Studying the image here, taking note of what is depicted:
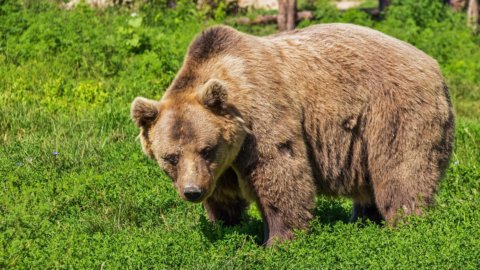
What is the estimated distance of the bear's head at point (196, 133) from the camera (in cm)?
620

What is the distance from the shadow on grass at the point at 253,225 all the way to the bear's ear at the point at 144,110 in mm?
939

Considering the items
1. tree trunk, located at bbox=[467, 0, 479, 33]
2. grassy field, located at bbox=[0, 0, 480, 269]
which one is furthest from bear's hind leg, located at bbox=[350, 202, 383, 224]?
tree trunk, located at bbox=[467, 0, 479, 33]

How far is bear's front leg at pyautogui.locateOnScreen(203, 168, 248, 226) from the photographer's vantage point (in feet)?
21.9

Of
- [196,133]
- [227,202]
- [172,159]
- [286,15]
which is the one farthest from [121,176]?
[286,15]

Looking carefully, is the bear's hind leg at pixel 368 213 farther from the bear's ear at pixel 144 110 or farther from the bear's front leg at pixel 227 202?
the bear's ear at pixel 144 110

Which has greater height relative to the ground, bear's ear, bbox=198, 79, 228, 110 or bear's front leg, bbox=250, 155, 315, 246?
bear's ear, bbox=198, 79, 228, 110

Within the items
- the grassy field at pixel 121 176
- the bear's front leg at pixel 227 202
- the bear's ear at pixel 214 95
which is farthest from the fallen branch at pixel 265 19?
the bear's ear at pixel 214 95

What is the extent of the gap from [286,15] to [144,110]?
345 inches

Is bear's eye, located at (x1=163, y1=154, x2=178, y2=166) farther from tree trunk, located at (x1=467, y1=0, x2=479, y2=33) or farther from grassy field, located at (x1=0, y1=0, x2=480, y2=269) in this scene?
tree trunk, located at (x1=467, y1=0, x2=479, y2=33)

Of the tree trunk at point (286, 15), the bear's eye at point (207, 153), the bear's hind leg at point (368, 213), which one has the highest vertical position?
the bear's eye at point (207, 153)

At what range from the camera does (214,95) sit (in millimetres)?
6215

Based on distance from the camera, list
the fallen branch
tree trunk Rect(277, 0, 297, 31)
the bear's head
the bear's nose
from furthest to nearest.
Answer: the fallen branch → tree trunk Rect(277, 0, 297, 31) → the bear's head → the bear's nose

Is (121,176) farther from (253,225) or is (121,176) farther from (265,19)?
(265,19)

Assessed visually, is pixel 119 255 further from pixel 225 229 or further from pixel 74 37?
pixel 74 37
